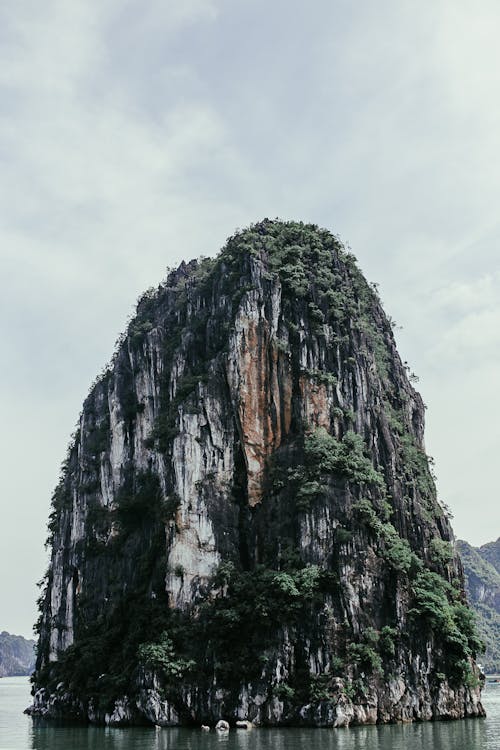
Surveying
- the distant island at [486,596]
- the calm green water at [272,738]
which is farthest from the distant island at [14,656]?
the calm green water at [272,738]

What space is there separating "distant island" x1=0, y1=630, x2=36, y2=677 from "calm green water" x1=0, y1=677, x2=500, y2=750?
146009 mm

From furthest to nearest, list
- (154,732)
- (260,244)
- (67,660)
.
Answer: (260,244)
(67,660)
(154,732)

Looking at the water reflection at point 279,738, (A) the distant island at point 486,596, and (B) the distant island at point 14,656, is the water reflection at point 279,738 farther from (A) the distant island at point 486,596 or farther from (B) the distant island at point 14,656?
(B) the distant island at point 14,656

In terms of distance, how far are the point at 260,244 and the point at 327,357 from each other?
930cm

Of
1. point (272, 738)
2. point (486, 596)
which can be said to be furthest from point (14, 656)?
point (272, 738)

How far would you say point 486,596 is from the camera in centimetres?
11575

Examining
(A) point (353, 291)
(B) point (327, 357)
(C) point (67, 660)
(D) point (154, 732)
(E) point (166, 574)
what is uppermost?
(A) point (353, 291)

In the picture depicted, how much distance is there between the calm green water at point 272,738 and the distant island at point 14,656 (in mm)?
146009

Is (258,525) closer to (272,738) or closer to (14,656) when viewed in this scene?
(272,738)

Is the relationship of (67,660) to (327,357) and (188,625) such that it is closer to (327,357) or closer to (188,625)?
(188,625)

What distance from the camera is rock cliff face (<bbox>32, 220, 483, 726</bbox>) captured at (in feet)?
110

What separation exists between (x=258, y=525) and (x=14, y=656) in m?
164

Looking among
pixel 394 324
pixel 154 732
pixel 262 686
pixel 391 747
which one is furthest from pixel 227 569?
pixel 394 324

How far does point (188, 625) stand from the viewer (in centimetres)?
3597
